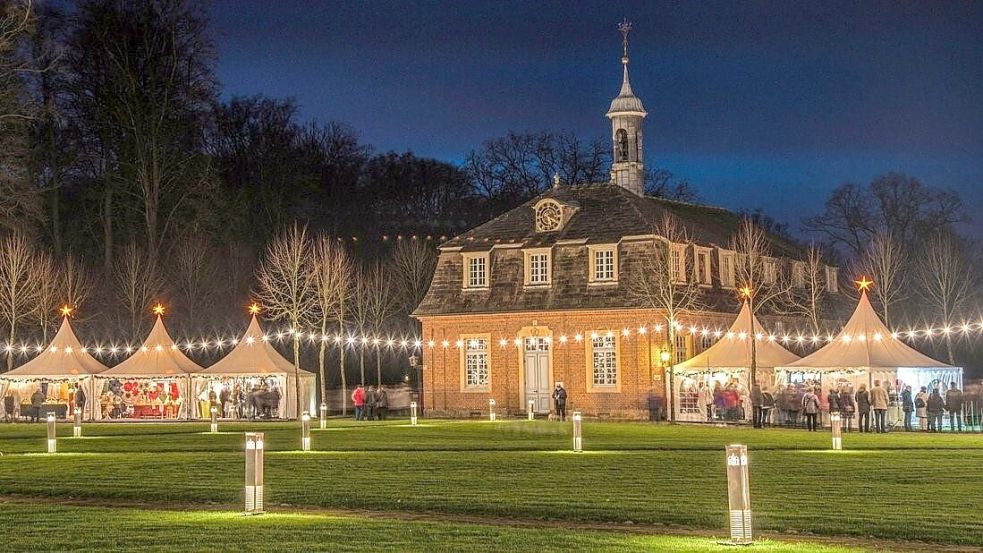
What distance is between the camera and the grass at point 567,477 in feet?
61.3

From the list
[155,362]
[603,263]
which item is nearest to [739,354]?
[603,263]

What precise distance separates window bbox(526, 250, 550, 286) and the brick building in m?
0.04

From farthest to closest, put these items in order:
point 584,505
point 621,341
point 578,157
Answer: point 578,157 < point 621,341 < point 584,505

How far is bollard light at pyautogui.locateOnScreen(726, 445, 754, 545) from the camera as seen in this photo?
14781mm

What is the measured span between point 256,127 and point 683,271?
93.2 ft

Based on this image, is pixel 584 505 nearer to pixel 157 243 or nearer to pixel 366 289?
pixel 157 243

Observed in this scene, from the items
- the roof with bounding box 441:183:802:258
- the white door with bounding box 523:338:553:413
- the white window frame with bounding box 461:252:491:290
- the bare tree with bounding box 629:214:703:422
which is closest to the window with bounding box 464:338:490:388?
the white door with bounding box 523:338:553:413

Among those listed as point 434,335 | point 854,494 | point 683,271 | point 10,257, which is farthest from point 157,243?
point 854,494

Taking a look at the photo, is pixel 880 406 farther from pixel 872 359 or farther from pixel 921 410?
pixel 872 359

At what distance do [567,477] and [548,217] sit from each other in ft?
111

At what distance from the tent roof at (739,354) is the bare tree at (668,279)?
4.11 ft

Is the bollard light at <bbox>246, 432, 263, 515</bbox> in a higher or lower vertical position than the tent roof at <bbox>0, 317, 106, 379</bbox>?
lower

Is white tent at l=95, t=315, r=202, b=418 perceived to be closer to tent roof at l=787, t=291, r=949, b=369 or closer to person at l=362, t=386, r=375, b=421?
person at l=362, t=386, r=375, b=421

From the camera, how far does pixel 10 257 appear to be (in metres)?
56.4
